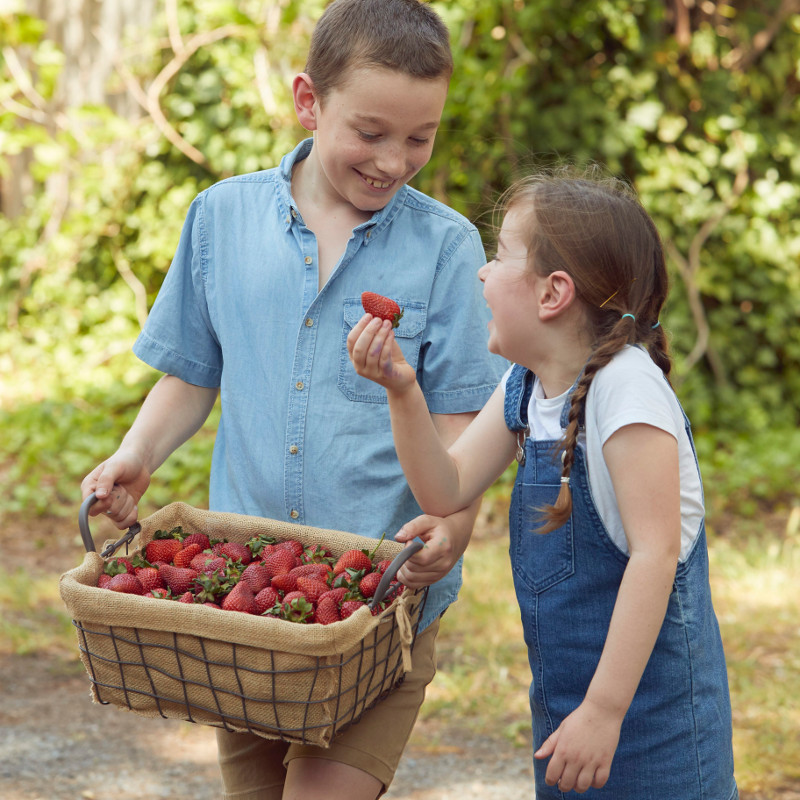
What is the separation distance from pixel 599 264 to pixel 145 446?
0.94 meters

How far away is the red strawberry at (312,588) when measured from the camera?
1.58 meters

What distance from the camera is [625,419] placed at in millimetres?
1436

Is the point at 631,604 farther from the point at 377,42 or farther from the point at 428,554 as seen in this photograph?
the point at 377,42

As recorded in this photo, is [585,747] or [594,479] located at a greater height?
[594,479]

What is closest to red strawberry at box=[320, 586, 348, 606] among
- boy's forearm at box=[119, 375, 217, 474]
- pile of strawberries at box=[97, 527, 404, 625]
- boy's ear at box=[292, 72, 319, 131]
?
pile of strawberries at box=[97, 527, 404, 625]

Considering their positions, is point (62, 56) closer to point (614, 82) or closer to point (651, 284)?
point (614, 82)

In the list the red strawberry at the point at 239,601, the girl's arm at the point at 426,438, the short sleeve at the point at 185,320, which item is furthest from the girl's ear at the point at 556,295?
the short sleeve at the point at 185,320

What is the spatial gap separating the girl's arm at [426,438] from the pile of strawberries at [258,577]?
164 mm

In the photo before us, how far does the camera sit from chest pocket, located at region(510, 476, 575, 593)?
5.19 feet

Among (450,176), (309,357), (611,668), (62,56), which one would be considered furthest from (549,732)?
(62,56)

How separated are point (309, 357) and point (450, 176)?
4019 millimetres

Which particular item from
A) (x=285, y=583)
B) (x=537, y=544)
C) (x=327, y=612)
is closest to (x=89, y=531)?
(x=285, y=583)

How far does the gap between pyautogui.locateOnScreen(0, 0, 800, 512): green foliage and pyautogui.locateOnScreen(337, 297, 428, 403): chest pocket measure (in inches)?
137

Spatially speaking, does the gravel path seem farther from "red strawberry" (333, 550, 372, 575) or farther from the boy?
"red strawberry" (333, 550, 372, 575)
